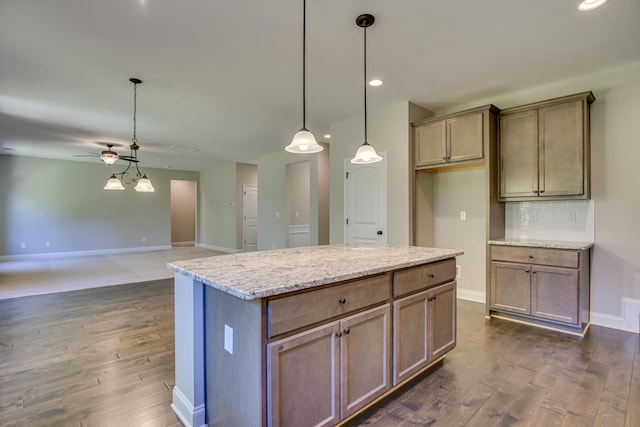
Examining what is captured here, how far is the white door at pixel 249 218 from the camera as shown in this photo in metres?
9.45

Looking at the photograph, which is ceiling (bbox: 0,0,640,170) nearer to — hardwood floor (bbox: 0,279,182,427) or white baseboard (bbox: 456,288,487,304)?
white baseboard (bbox: 456,288,487,304)

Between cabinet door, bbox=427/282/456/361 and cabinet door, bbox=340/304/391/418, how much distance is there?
53 centimetres

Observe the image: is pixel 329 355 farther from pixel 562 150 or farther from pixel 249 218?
pixel 249 218

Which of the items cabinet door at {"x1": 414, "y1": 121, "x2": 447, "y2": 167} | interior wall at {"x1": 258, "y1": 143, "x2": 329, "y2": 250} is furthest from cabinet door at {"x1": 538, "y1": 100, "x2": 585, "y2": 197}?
interior wall at {"x1": 258, "y1": 143, "x2": 329, "y2": 250}

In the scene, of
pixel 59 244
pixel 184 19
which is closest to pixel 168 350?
pixel 184 19

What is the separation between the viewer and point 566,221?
3.60m

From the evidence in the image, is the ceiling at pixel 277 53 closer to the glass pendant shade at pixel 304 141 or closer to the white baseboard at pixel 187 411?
the glass pendant shade at pixel 304 141

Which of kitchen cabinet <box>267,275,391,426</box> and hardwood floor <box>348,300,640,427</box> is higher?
kitchen cabinet <box>267,275,391,426</box>

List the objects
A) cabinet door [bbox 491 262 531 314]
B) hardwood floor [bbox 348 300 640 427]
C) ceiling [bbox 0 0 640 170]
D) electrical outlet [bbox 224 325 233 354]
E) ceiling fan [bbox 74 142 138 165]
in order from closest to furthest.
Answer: electrical outlet [bbox 224 325 233 354]
hardwood floor [bbox 348 300 640 427]
ceiling [bbox 0 0 640 170]
cabinet door [bbox 491 262 531 314]
ceiling fan [bbox 74 142 138 165]

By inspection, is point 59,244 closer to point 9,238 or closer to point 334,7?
point 9,238

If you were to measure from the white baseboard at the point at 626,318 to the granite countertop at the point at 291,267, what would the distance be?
87.4 inches

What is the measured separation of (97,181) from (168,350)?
839 centimetres

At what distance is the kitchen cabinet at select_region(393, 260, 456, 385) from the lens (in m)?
2.09

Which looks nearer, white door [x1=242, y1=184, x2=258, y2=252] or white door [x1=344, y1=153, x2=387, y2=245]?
white door [x1=344, y1=153, x2=387, y2=245]
